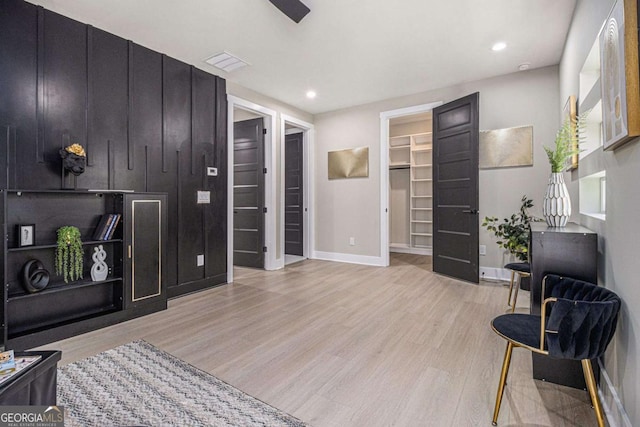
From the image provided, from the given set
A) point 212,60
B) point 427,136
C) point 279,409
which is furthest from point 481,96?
point 279,409

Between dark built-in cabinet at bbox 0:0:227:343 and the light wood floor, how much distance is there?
41cm

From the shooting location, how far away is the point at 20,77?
233 cm

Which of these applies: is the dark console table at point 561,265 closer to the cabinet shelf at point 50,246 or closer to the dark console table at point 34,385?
the dark console table at point 34,385

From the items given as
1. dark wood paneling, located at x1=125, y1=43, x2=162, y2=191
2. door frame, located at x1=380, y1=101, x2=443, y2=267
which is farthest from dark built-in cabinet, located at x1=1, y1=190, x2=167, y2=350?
door frame, located at x1=380, y1=101, x2=443, y2=267

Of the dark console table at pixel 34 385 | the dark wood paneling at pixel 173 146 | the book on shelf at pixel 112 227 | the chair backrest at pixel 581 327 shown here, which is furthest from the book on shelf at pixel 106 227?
the chair backrest at pixel 581 327

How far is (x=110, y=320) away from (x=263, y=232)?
2.41 m

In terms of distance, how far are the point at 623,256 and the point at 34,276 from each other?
3.66m

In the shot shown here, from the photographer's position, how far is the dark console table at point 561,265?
1.74 metres

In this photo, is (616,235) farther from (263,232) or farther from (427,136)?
(427,136)

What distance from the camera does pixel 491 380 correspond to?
1786mm

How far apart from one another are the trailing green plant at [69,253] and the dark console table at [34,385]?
1.38m

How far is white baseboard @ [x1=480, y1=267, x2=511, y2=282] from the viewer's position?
401cm

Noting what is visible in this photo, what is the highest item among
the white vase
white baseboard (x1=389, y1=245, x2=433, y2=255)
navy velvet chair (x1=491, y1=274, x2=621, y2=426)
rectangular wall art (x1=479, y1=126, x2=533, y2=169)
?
rectangular wall art (x1=479, y1=126, x2=533, y2=169)

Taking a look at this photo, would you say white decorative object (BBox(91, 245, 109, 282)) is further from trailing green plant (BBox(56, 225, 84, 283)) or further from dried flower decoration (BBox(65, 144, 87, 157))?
dried flower decoration (BBox(65, 144, 87, 157))
